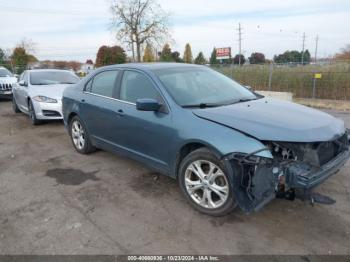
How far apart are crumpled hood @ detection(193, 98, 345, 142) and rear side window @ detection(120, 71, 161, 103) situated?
754 mm

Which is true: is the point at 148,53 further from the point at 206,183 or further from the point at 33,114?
the point at 206,183

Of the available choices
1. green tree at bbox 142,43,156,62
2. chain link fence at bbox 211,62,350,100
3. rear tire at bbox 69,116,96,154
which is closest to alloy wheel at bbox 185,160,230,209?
rear tire at bbox 69,116,96,154

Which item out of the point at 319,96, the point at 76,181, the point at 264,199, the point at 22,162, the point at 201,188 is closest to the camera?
the point at 264,199

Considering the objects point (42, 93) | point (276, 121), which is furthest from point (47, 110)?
point (276, 121)

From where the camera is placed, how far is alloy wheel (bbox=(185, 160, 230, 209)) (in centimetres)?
327

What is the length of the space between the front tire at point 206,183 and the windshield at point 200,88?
706 mm

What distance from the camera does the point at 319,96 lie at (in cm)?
1336

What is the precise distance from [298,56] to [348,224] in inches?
2201

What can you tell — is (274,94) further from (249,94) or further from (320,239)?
(320,239)

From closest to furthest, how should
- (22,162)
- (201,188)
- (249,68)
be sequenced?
(201,188)
(22,162)
(249,68)

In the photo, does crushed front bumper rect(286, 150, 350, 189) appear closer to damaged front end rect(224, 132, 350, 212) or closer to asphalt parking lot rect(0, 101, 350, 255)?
damaged front end rect(224, 132, 350, 212)

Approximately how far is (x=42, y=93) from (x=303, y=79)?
10.7 m

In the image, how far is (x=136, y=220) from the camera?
3.36 meters

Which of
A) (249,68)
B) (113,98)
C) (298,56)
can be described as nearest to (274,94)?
(249,68)
